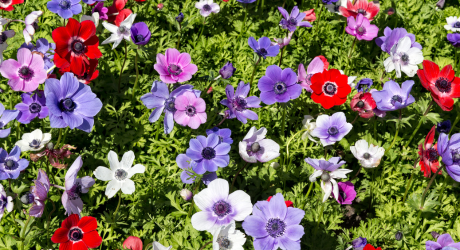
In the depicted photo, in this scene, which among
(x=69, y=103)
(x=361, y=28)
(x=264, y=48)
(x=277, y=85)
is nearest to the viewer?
(x=69, y=103)

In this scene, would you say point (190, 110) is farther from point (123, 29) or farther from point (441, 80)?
point (441, 80)

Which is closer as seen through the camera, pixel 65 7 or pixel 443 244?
pixel 443 244

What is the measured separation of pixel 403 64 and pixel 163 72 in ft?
7.35

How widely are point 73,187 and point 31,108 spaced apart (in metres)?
0.87

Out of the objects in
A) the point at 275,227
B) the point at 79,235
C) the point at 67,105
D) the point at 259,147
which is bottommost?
the point at 79,235

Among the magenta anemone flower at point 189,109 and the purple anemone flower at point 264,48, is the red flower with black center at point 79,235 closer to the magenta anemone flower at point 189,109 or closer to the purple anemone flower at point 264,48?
the magenta anemone flower at point 189,109

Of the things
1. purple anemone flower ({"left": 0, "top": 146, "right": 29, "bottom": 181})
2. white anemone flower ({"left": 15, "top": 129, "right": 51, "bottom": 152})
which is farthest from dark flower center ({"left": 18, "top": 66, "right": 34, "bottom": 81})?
purple anemone flower ({"left": 0, "top": 146, "right": 29, "bottom": 181})

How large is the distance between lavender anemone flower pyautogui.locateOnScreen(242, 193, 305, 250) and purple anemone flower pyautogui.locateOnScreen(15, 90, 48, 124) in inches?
71.2

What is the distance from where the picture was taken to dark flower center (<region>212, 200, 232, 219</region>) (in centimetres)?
238

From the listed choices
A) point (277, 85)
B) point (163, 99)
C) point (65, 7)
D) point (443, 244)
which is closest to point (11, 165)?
point (163, 99)

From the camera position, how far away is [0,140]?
3406 mm

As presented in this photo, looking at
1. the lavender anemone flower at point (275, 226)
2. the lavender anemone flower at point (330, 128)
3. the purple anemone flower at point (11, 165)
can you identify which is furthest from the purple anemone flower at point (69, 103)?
the lavender anemone flower at point (330, 128)

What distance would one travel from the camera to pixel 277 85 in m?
3.17

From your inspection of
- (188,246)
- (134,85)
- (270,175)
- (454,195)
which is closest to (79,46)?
(134,85)
